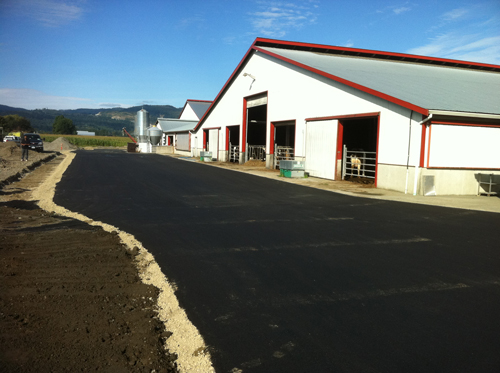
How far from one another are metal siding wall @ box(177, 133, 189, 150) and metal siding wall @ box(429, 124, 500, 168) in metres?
39.2

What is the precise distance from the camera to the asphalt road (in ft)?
11.8

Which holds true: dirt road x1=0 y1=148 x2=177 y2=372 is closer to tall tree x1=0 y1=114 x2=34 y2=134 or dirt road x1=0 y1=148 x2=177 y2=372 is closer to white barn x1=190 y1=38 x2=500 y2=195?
white barn x1=190 y1=38 x2=500 y2=195

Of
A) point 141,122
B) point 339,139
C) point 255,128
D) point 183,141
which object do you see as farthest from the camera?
point 141,122

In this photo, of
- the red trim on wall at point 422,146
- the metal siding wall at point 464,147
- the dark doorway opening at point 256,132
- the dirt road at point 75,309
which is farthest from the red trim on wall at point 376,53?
the dirt road at point 75,309

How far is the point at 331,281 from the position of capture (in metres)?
5.39

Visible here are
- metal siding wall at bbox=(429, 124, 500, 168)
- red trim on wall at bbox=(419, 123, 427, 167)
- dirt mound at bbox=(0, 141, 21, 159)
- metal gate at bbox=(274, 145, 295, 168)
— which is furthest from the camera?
dirt mound at bbox=(0, 141, 21, 159)

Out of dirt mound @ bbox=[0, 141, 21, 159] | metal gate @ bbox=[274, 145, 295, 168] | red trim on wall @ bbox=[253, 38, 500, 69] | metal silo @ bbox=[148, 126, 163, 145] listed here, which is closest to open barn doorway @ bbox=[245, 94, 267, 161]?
metal gate @ bbox=[274, 145, 295, 168]

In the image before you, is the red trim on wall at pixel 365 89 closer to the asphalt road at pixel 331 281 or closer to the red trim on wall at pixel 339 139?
the red trim on wall at pixel 339 139

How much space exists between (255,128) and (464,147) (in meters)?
22.1

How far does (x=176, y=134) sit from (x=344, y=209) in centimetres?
4748

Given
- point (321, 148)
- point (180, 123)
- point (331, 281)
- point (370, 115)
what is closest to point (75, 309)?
point (331, 281)

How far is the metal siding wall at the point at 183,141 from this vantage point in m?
50.9

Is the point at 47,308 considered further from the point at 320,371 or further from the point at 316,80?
the point at 316,80

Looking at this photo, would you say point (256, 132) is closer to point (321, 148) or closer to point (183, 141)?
point (321, 148)
